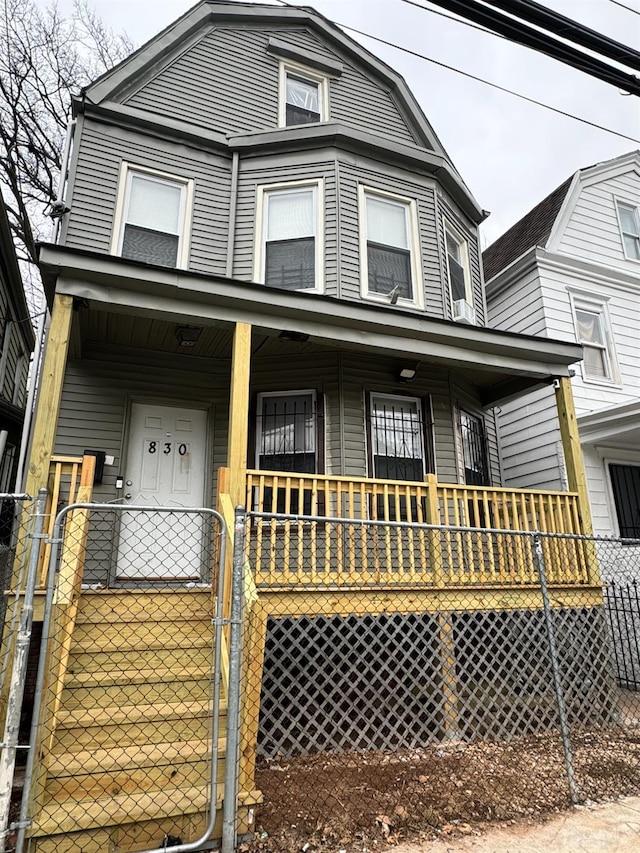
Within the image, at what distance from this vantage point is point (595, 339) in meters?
9.81

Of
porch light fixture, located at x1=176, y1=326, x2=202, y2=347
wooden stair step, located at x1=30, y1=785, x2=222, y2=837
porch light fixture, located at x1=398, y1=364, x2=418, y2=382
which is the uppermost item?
porch light fixture, located at x1=176, y1=326, x2=202, y2=347

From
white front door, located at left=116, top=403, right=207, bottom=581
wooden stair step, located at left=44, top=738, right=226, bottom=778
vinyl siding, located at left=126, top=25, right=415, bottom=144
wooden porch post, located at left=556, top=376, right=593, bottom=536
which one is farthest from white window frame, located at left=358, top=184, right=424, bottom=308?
wooden stair step, located at left=44, top=738, right=226, bottom=778

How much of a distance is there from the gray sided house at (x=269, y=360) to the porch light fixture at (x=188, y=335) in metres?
0.04

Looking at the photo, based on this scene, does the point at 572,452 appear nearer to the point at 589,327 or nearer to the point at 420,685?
the point at 420,685

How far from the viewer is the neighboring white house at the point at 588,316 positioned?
8523mm

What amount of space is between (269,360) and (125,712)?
15.3ft

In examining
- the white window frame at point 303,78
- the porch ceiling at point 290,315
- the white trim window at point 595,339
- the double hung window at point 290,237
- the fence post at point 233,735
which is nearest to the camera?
the fence post at point 233,735

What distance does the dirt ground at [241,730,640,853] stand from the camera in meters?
3.29

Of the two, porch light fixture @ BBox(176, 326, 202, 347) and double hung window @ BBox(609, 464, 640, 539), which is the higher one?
porch light fixture @ BBox(176, 326, 202, 347)

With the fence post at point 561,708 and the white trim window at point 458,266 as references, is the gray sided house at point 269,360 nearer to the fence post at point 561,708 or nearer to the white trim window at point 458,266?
the white trim window at point 458,266

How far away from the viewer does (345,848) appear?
313cm

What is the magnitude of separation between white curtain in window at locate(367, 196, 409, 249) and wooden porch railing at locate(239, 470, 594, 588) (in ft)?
12.9

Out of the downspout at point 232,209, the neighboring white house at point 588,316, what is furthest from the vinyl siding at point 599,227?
the downspout at point 232,209

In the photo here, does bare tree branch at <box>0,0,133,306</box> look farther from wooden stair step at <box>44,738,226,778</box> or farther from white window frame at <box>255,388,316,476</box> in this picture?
wooden stair step at <box>44,738,226,778</box>
